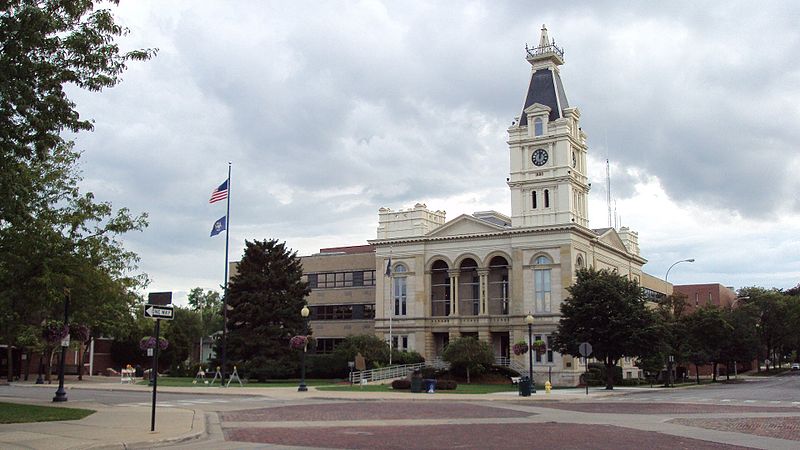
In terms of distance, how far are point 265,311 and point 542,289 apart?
24886 millimetres

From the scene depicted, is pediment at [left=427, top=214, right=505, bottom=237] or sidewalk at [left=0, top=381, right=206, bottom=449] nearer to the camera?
sidewalk at [left=0, top=381, right=206, bottom=449]

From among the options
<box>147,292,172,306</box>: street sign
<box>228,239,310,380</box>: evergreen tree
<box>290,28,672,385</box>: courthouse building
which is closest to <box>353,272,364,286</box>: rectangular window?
<box>290,28,672,385</box>: courthouse building

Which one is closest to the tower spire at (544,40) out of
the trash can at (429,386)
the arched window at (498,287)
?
the arched window at (498,287)

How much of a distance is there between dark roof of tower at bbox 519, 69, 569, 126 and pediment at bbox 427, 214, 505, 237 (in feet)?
35.0

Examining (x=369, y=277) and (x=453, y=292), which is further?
(x=369, y=277)

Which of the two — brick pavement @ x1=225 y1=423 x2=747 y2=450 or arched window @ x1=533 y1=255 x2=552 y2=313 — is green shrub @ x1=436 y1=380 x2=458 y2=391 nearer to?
arched window @ x1=533 y1=255 x2=552 y2=313

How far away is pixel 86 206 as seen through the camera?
3105 centimetres

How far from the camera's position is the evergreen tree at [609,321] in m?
52.6

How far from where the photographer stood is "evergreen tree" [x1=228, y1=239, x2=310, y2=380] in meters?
62.2

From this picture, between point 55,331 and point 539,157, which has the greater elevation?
point 539,157

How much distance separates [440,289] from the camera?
77.1 metres

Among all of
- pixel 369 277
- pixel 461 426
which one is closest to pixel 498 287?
pixel 369 277

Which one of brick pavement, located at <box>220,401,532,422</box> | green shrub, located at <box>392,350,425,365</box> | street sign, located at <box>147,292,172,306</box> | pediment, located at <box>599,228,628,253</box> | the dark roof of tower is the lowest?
brick pavement, located at <box>220,401,532,422</box>

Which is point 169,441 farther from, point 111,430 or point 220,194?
point 220,194
